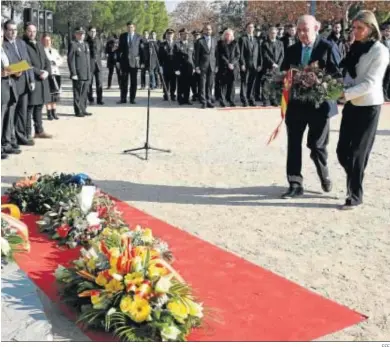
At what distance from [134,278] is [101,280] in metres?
0.22

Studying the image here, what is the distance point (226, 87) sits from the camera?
14.8m

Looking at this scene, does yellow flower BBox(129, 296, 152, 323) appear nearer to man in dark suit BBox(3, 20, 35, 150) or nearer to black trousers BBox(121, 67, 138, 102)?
man in dark suit BBox(3, 20, 35, 150)

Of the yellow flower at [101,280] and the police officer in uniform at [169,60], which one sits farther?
the police officer in uniform at [169,60]

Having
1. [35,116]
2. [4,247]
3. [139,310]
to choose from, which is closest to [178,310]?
Answer: [139,310]

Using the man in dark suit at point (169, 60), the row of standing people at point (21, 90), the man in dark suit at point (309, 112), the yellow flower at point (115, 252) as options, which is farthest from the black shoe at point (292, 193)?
the man in dark suit at point (169, 60)

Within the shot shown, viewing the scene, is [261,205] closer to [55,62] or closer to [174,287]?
[174,287]

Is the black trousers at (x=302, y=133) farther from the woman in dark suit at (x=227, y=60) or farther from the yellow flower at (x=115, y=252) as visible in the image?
the woman in dark suit at (x=227, y=60)

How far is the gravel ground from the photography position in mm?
4480

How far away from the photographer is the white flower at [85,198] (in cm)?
513

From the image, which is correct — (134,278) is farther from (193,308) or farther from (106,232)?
(106,232)

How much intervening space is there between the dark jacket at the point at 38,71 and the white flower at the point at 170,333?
657cm

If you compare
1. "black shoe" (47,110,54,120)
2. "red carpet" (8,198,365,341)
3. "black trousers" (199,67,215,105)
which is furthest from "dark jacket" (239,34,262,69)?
"red carpet" (8,198,365,341)

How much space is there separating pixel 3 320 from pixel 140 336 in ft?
2.45

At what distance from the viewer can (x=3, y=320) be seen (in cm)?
315
